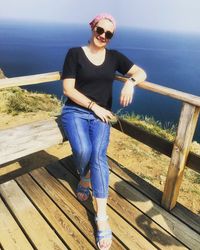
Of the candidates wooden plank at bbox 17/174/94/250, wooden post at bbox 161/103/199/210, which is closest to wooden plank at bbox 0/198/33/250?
wooden plank at bbox 17/174/94/250

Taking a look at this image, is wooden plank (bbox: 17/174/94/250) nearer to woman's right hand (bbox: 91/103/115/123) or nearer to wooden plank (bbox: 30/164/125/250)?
wooden plank (bbox: 30/164/125/250)

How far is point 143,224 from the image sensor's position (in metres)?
3.60

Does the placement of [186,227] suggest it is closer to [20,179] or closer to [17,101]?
[20,179]

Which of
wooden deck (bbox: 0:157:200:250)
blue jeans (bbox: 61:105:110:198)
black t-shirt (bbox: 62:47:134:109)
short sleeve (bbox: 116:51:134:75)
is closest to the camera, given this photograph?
wooden deck (bbox: 0:157:200:250)

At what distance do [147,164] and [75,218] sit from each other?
12.5 feet

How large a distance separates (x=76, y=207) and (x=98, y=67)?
190 cm

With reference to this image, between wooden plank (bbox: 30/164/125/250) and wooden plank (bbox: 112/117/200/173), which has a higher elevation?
wooden plank (bbox: 112/117/200/173)

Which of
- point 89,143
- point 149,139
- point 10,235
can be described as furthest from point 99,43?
point 10,235

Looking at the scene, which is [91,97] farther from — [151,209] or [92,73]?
[151,209]

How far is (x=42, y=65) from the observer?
129000mm

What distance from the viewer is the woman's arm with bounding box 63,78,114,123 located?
3871 mm

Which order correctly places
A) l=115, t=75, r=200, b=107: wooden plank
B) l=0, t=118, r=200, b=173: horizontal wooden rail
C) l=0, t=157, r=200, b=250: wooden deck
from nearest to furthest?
l=0, t=157, r=200, b=250: wooden deck, l=115, t=75, r=200, b=107: wooden plank, l=0, t=118, r=200, b=173: horizontal wooden rail

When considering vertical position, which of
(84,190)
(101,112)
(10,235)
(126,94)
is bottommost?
(10,235)

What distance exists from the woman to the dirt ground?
9.24 ft
